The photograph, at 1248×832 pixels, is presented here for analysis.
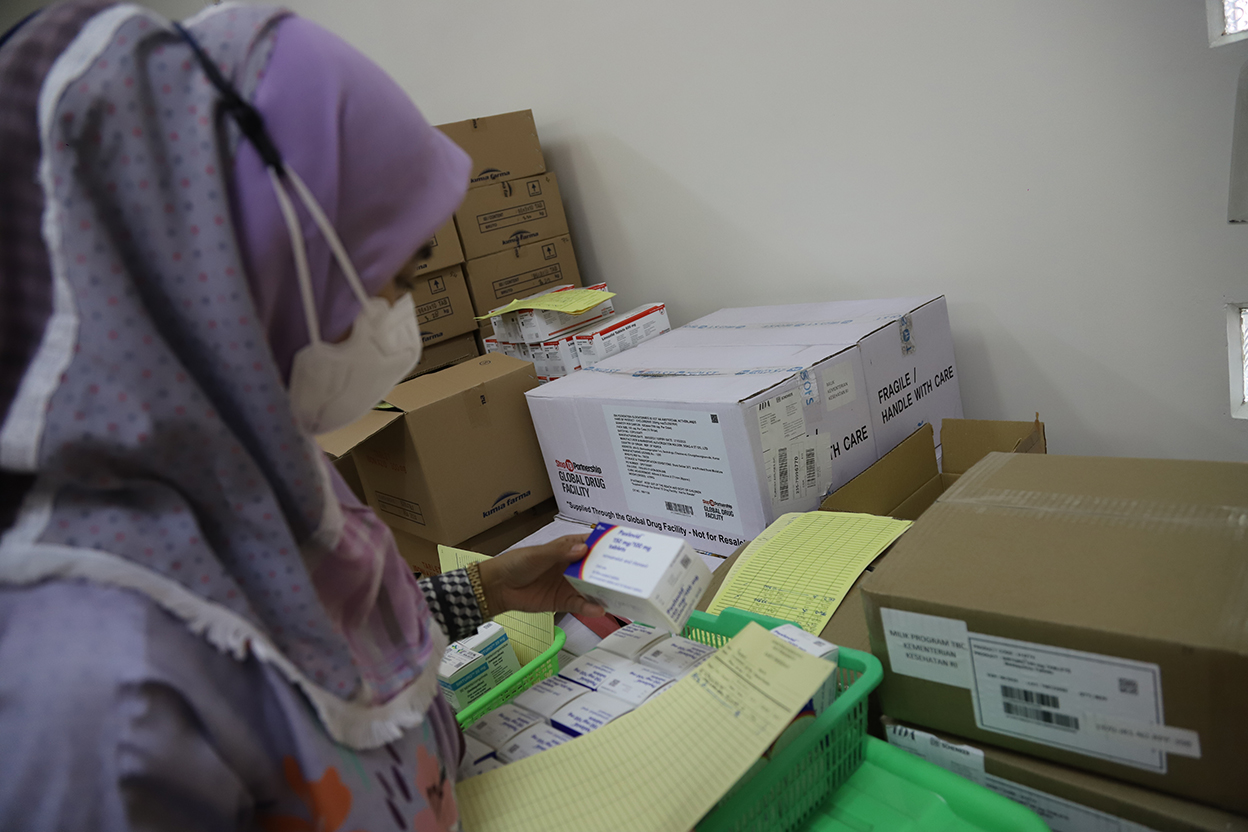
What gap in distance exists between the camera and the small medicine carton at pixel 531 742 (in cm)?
73

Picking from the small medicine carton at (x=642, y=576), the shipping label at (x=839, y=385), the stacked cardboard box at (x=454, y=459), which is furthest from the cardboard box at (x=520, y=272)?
the small medicine carton at (x=642, y=576)

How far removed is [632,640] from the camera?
2.89 feet

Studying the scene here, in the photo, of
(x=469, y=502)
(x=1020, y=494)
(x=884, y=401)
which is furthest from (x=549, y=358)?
(x=1020, y=494)

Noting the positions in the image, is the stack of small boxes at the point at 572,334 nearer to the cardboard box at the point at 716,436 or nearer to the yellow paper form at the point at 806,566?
the cardboard box at the point at 716,436

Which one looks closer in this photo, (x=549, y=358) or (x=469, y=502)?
(x=469, y=502)

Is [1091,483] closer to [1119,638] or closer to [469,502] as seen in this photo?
[1119,638]

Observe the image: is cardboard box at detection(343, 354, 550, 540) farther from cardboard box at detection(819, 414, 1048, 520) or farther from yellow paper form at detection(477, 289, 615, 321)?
cardboard box at detection(819, 414, 1048, 520)

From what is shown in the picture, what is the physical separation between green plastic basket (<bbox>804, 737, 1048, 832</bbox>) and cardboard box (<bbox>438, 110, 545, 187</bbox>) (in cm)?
190

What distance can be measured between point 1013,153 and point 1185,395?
57cm

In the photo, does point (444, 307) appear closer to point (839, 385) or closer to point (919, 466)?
point (839, 385)

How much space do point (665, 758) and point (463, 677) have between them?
0.45 meters

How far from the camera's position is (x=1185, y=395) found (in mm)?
1375

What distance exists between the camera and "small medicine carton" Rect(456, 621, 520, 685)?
106 cm

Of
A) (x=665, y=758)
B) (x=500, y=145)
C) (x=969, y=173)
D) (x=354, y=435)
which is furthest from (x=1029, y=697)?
(x=500, y=145)
